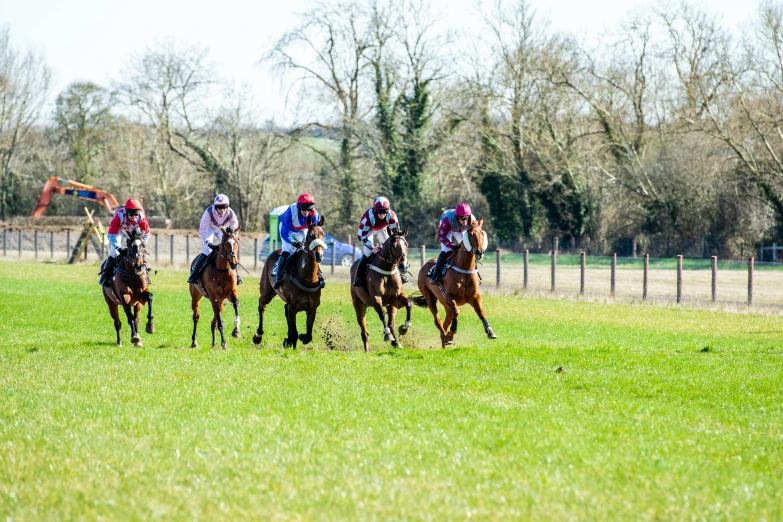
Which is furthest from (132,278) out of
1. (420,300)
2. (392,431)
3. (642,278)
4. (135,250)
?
(642,278)

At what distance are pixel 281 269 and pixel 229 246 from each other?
90 centimetres

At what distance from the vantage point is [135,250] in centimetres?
1575

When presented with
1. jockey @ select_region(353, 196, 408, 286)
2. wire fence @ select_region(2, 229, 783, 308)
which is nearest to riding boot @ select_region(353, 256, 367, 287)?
jockey @ select_region(353, 196, 408, 286)

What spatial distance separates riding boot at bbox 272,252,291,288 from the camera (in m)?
15.6

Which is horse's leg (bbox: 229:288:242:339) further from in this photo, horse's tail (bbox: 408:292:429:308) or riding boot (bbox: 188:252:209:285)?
horse's tail (bbox: 408:292:429:308)

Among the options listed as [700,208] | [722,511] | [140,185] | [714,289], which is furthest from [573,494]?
[140,185]

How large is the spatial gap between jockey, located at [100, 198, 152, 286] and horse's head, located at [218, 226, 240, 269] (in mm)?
1305

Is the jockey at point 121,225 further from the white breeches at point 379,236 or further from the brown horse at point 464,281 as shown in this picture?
the brown horse at point 464,281

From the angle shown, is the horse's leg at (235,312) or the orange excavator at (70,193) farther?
the orange excavator at (70,193)

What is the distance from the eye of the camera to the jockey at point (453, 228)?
15.4 m

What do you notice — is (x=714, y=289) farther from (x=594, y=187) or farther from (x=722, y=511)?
(x=594, y=187)

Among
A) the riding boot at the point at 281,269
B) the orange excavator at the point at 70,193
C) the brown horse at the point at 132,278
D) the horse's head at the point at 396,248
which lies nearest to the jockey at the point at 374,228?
the horse's head at the point at 396,248

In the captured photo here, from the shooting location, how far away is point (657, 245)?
1905 inches

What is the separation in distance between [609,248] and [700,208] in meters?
5.07
